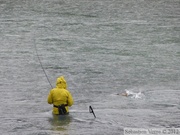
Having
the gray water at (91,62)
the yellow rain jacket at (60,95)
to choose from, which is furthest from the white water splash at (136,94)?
the yellow rain jacket at (60,95)

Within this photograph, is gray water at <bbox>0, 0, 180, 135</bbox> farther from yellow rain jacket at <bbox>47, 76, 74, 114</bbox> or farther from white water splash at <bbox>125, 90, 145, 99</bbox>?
yellow rain jacket at <bbox>47, 76, 74, 114</bbox>

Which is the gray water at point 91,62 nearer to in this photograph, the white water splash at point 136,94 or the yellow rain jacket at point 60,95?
the white water splash at point 136,94

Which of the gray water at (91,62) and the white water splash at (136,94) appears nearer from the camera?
the gray water at (91,62)

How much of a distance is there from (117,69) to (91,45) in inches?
186

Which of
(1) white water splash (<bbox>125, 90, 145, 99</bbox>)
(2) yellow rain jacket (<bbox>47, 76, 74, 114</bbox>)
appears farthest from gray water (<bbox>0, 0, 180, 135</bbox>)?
(2) yellow rain jacket (<bbox>47, 76, 74, 114</bbox>)

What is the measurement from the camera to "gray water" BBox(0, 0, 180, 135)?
1753cm

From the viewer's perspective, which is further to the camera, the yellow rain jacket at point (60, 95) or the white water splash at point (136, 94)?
the white water splash at point (136, 94)

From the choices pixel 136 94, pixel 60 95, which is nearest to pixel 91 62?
pixel 136 94

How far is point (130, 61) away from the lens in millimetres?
26312

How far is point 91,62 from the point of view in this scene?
26.2 metres

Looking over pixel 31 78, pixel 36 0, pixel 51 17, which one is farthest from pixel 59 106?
pixel 36 0

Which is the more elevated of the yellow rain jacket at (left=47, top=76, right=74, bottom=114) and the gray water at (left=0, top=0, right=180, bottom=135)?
the gray water at (left=0, top=0, right=180, bottom=135)

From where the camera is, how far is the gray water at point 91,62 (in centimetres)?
1753

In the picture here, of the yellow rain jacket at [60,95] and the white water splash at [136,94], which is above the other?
the white water splash at [136,94]
